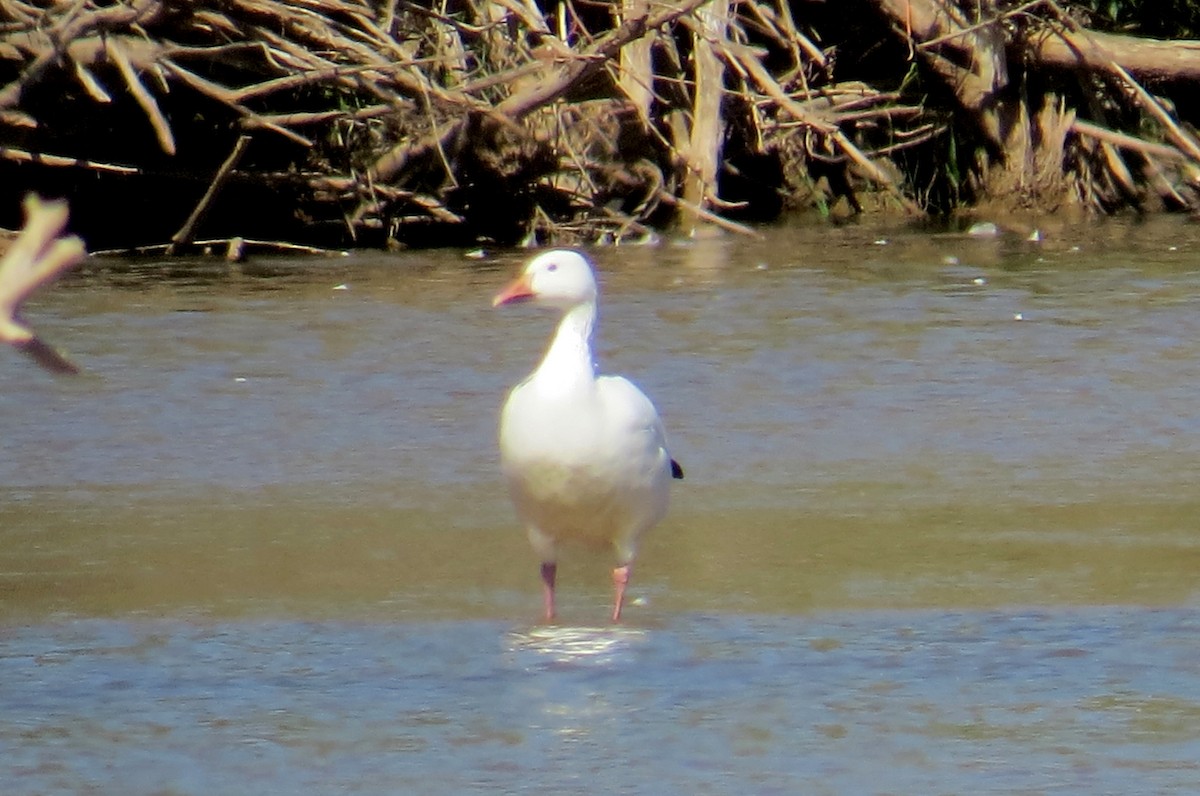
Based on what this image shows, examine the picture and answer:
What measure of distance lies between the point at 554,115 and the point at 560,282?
7620mm

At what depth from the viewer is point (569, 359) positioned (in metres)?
6.05

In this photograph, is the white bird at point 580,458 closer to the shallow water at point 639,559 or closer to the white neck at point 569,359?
the white neck at point 569,359

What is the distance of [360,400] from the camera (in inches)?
341

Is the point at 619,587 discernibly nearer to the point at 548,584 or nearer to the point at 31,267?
the point at 548,584

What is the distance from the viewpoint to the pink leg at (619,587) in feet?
19.7

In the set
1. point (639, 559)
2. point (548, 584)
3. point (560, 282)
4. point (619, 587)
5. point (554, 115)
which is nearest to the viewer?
point (619, 587)

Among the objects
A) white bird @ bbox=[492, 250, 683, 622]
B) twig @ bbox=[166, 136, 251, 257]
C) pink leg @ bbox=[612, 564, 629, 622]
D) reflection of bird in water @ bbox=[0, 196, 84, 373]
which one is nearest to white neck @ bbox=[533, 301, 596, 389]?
white bird @ bbox=[492, 250, 683, 622]

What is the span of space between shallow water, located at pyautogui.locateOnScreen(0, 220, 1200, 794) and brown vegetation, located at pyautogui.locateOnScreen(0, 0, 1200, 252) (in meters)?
1.85

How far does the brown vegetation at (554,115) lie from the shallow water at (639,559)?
6.06ft

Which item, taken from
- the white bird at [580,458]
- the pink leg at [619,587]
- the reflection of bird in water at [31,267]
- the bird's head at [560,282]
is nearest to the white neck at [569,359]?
the white bird at [580,458]

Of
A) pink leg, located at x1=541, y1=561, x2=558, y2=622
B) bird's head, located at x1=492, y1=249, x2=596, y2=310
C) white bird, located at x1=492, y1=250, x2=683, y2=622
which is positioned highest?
bird's head, located at x1=492, y1=249, x2=596, y2=310

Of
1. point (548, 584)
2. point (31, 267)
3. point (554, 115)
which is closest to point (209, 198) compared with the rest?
point (554, 115)

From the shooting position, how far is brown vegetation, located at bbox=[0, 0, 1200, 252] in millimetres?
12602

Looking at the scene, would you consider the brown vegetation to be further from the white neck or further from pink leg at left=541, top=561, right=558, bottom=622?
pink leg at left=541, top=561, right=558, bottom=622
